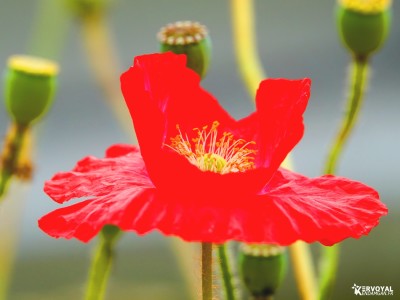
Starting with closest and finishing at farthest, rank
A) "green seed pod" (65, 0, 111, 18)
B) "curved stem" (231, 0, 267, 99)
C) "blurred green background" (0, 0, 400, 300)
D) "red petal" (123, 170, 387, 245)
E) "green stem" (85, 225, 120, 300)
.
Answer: "red petal" (123, 170, 387, 245) < "green stem" (85, 225, 120, 300) < "curved stem" (231, 0, 267, 99) < "green seed pod" (65, 0, 111, 18) < "blurred green background" (0, 0, 400, 300)

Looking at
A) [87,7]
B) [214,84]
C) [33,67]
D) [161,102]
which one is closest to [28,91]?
[33,67]

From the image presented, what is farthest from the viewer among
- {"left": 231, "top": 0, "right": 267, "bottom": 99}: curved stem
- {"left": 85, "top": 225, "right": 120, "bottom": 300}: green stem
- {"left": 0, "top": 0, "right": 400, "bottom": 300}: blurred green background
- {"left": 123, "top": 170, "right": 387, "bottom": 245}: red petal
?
{"left": 0, "top": 0, "right": 400, "bottom": 300}: blurred green background

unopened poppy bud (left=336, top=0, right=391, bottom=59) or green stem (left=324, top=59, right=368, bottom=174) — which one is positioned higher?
unopened poppy bud (left=336, top=0, right=391, bottom=59)

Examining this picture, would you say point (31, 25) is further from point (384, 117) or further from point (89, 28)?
point (89, 28)

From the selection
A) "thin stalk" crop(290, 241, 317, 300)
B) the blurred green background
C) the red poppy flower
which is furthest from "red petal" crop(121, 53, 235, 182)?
the blurred green background

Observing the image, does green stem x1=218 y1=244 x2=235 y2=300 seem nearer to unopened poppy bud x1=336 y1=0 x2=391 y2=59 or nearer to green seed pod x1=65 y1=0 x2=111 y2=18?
unopened poppy bud x1=336 y1=0 x2=391 y2=59

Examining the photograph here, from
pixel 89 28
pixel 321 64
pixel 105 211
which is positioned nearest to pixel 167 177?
pixel 105 211
